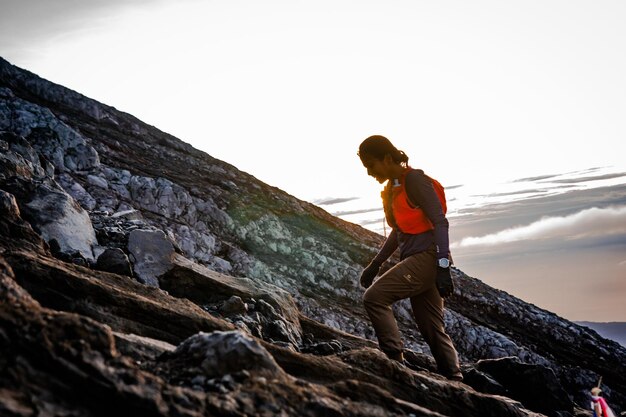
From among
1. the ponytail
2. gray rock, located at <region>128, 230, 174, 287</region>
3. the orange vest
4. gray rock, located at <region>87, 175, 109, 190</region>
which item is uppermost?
gray rock, located at <region>87, 175, 109, 190</region>

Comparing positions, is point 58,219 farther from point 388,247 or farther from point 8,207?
point 388,247

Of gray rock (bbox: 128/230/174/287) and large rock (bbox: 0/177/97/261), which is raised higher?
large rock (bbox: 0/177/97/261)

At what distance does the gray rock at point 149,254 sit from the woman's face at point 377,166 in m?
4.90

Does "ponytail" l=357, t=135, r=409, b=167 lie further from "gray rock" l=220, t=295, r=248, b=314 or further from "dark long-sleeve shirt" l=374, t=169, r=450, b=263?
"gray rock" l=220, t=295, r=248, b=314

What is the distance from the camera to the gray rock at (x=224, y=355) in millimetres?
4426

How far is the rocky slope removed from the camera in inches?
153

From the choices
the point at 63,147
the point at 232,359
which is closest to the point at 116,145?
the point at 63,147

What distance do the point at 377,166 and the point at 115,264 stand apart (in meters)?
4.81

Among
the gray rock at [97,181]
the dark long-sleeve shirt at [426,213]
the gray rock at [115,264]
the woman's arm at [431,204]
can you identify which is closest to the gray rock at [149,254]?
the gray rock at [115,264]

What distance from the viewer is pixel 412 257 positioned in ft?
25.2

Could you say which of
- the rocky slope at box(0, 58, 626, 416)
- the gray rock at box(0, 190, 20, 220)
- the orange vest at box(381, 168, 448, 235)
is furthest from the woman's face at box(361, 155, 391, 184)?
the gray rock at box(0, 190, 20, 220)

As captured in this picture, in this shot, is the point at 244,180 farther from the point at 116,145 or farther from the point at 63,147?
the point at 63,147

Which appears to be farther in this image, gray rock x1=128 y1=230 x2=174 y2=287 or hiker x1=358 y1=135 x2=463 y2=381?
gray rock x1=128 y1=230 x2=174 y2=287

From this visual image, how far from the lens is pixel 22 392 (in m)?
3.37
